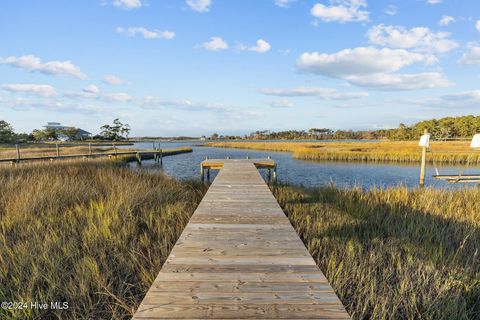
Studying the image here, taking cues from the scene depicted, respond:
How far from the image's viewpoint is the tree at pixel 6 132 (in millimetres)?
51338

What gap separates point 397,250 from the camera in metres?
4.47

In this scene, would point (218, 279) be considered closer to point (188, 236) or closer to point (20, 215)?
point (188, 236)

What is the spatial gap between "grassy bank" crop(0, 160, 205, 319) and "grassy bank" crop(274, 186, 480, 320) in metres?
2.75

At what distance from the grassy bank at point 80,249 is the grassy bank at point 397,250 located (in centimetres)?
275

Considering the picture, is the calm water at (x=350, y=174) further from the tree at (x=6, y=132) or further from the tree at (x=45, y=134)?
the tree at (x=45, y=134)

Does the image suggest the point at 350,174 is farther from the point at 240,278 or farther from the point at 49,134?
the point at 49,134

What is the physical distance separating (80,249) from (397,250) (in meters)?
5.54

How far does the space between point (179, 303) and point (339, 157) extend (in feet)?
113

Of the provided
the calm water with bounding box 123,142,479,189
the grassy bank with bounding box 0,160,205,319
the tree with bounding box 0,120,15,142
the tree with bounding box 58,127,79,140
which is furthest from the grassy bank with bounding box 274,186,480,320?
the tree with bounding box 58,127,79,140

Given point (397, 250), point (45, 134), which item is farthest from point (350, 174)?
point (45, 134)

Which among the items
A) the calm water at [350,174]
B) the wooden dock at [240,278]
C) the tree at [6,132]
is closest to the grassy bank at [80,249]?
the wooden dock at [240,278]

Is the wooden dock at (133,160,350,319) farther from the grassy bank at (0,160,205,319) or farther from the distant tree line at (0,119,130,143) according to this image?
the distant tree line at (0,119,130,143)

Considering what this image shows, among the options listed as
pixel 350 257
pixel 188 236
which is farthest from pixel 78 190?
pixel 350 257

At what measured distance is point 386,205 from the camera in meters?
7.79
